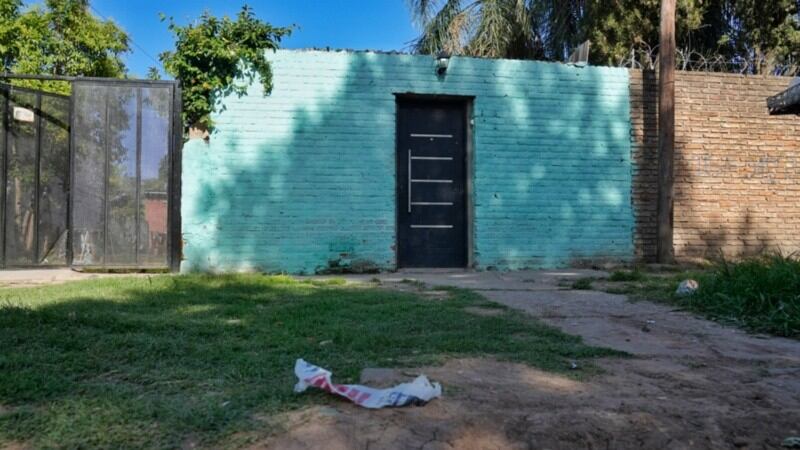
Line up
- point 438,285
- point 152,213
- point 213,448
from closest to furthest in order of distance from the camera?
point 213,448, point 438,285, point 152,213

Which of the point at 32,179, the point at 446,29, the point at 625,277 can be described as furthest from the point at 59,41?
the point at 625,277

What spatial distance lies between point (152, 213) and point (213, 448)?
19.8ft

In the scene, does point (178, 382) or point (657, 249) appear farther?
point (657, 249)

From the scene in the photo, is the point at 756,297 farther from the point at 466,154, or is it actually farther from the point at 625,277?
the point at 466,154

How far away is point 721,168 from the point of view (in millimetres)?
8945

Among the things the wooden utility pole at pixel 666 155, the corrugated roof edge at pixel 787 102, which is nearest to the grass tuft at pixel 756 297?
the corrugated roof edge at pixel 787 102

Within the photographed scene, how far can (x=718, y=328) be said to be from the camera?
450 cm

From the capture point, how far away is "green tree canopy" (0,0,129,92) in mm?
9922

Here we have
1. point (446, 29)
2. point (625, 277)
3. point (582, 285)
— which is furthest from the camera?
point (446, 29)

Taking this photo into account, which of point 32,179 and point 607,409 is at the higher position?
point 32,179

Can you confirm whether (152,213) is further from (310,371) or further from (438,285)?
(310,371)

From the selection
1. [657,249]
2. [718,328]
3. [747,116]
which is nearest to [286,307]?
[718,328]

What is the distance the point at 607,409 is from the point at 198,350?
7.12 feet

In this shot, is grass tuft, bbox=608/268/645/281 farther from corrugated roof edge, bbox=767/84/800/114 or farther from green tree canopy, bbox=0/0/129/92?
green tree canopy, bbox=0/0/129/92
